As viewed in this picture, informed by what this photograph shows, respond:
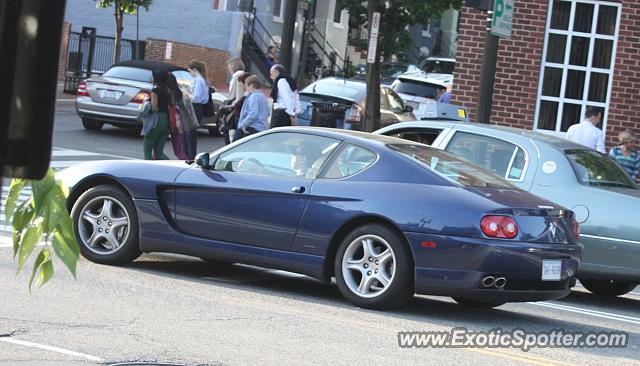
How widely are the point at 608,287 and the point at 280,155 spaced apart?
3646mm

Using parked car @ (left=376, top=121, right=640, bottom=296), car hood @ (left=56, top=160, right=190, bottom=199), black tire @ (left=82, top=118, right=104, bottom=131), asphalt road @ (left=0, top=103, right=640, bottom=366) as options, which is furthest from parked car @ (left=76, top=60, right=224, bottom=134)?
car hood @ (left=56, top=160, right=190, bottom=199)

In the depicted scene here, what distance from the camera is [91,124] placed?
24438mm

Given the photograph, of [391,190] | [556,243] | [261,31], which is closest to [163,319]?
[391,190]

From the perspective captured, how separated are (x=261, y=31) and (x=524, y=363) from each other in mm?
39775

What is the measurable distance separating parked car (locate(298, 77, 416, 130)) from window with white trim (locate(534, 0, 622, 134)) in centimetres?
447

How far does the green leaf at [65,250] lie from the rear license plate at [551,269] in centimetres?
545

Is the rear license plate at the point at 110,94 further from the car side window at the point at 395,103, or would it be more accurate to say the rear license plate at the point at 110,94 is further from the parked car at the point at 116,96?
the car side window at the point at 395,103

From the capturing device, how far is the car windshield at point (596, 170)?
10.6 metres

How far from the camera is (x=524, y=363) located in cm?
725

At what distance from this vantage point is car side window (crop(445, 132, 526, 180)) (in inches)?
428

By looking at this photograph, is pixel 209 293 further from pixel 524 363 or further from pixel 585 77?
pixel 585 77

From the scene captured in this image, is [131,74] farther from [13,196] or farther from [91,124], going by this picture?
[13,196]

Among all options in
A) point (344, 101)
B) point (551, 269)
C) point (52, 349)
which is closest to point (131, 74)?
point (344, 101)

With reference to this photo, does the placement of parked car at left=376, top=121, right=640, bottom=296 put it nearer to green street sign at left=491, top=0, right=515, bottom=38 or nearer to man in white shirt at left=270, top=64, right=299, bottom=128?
green street sign at left=491, top=0, right=515, bottom=38
